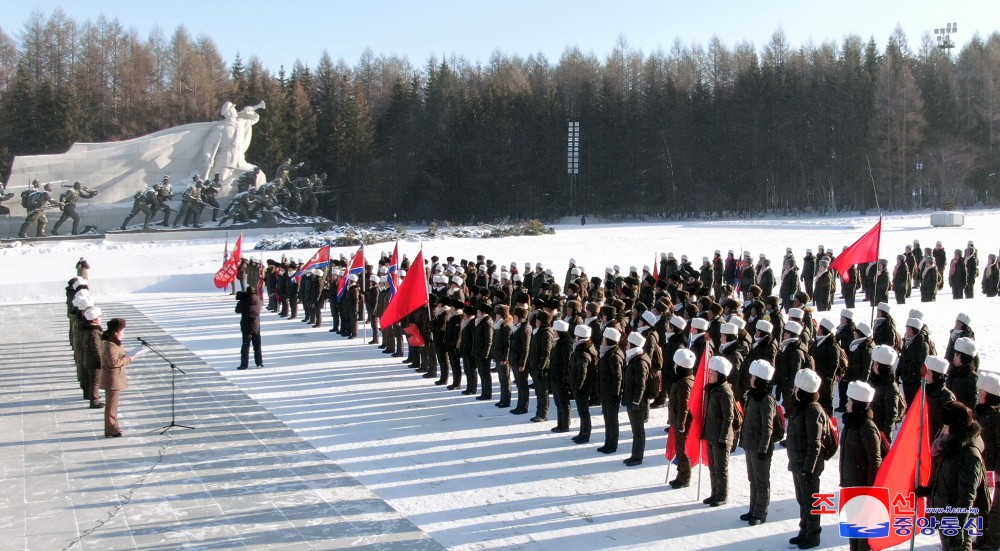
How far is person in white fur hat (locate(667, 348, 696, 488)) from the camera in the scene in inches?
289

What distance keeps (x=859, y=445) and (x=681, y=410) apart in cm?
189

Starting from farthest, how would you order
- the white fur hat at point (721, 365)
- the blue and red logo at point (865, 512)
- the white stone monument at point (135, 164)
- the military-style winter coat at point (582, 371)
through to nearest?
the white stone monument at point (135, 164), the military-style winter coat at point (582, 371), the white fur hat at point (721, 365), the blue and red logo at point (865, 512)

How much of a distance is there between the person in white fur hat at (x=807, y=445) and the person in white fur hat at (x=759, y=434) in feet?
Result: 0.70

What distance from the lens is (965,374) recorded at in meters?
7.45

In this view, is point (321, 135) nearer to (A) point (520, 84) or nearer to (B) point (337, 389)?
(A) point (520, 84)

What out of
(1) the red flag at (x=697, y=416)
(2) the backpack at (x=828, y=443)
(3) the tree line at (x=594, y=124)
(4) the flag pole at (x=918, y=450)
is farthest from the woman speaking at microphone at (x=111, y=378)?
(3) the tree line at (x=594, y=124)

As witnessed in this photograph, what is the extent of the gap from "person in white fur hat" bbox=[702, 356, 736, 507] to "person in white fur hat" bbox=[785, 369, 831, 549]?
2.20 feet

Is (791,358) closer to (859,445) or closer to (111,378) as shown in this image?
(859,445)

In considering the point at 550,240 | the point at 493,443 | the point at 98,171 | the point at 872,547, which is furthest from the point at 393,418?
the point at 98,171

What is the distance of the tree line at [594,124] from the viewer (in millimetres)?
51906

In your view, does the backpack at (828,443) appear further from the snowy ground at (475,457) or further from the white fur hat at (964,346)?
the white fur hat at (964,346)

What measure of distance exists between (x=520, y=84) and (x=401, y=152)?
1194cm

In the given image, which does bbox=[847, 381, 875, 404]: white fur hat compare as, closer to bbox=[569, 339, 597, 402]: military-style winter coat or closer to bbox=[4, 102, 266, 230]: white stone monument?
bbox=[569, 339, 597, 402]: military-style winter coat

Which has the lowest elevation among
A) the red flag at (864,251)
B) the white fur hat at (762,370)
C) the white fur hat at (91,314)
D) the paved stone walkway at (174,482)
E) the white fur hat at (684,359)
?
the paved stone walkway at (174,482)
